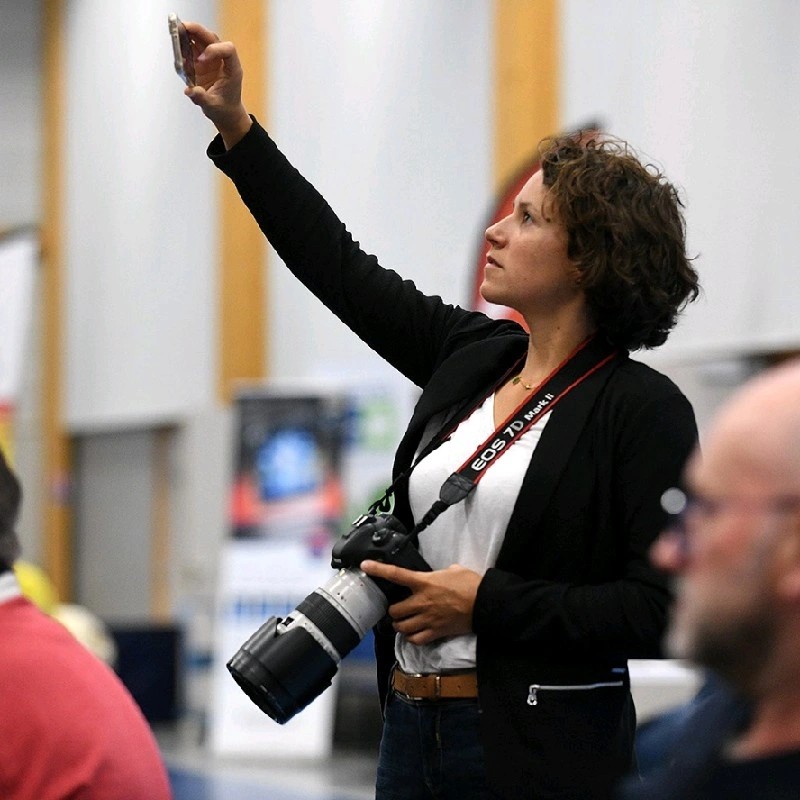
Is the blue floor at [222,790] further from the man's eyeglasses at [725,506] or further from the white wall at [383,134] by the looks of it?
the man's eyeglasses at [725,506]

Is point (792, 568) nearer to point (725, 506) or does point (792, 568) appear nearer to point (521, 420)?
point (725, 506)

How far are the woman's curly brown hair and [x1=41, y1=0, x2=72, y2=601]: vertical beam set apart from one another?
404 inches

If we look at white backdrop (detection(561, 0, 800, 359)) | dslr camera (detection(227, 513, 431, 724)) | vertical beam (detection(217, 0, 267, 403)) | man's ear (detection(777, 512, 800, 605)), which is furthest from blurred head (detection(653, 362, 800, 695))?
vertical beam (detection(217, 0, 267, 403))

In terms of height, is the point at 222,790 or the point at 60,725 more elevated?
the point at 60,725

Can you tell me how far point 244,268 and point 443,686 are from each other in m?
8.04

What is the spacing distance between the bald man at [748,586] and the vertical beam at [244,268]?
8769 millimetres

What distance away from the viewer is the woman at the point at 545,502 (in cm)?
198

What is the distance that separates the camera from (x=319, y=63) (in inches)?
369

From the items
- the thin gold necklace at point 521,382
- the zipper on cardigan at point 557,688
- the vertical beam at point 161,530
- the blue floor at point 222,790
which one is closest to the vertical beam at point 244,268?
the vertical beam at point 161,530

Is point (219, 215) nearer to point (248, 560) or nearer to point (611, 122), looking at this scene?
point (248, 560)

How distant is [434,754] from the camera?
2031 millimetres

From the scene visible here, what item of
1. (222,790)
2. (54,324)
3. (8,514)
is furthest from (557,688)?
(54,324)

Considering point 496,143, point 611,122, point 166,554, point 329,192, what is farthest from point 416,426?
point 166,554

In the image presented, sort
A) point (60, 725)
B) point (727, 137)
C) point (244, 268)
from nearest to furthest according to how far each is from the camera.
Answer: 1. point (60, 725)
2. point (727, 137)
3. point (244, 268)
